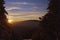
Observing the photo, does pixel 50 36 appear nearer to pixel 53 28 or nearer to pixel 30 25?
pixel 53 28

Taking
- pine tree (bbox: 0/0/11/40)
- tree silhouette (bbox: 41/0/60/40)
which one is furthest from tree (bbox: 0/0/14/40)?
tree silhouette (bbox: 41/0/60/40)

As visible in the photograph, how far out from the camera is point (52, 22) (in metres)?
24.3

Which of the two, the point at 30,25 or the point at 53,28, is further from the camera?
the point at 30,25

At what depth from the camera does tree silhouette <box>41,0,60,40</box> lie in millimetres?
23984

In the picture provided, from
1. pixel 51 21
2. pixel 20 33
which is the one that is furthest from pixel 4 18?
pixel 51 21

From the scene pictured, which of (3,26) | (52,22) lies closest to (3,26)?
(3,26)

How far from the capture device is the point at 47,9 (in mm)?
24766

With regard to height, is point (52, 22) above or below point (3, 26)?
above

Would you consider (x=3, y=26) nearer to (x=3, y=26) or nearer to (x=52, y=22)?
(x=3, y=26)

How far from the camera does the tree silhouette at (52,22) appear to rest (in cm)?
2398

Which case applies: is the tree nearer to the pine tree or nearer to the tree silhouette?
the pine tree

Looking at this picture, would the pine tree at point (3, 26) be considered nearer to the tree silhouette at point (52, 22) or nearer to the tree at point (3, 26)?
the tree at point (3, 26)

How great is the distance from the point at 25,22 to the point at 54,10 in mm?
2904

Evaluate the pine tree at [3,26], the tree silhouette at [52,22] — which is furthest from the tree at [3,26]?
the tree silhouette at [52,22]
